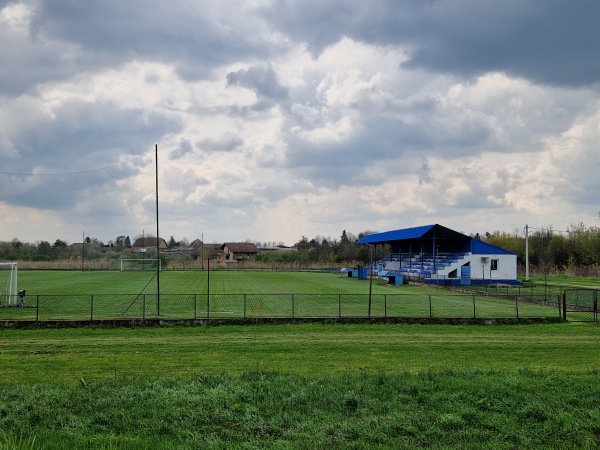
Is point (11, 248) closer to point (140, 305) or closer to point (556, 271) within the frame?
point (140, 305)

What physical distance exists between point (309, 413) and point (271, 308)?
65.7 feet

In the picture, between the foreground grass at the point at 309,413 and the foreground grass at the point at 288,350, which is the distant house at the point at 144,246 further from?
the foreground grass at the point at 309,413

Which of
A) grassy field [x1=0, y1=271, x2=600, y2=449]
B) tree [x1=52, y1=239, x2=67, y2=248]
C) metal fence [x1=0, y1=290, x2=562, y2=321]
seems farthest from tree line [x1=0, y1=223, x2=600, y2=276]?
grassy field [x1=0, y1=271, x2=600, y2=449]

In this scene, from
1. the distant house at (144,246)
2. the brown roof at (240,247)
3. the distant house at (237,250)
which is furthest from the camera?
the brown roof at (240,247)

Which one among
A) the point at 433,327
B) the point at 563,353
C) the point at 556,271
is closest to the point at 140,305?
the point at 433,327

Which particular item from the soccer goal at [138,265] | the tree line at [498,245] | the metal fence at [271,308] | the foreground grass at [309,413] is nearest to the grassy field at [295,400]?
the foreground grass at [309,413]

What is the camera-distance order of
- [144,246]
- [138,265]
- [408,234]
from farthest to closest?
1. [138,265]
2. [408,234]
3. [144,246]

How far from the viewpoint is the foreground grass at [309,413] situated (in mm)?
7152

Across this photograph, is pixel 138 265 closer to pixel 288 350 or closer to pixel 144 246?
pixel 144 246

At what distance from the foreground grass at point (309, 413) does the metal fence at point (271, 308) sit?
13.1m

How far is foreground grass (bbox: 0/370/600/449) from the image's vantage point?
7152mm

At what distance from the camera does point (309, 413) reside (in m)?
8.39

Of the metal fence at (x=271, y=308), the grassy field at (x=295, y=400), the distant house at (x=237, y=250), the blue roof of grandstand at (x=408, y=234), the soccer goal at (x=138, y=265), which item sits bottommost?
the metal fence at (x=271, y=308)

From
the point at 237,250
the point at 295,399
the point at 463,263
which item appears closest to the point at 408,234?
the point at 463,263
